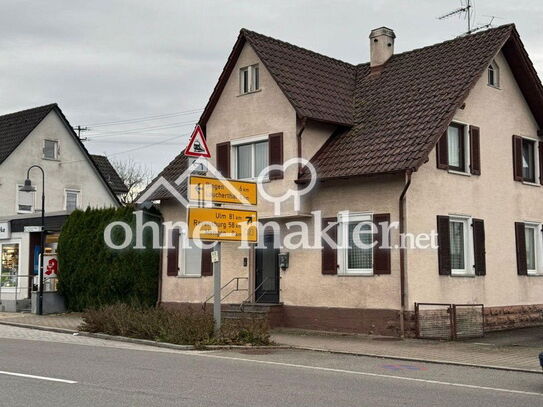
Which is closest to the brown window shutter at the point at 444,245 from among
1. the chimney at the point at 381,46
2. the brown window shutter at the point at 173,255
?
the chimney at the point at 381,46

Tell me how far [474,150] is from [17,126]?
2879 cm

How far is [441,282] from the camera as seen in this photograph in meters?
20.1

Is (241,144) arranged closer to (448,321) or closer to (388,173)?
(388,173)

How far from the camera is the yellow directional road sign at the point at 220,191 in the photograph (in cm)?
1723

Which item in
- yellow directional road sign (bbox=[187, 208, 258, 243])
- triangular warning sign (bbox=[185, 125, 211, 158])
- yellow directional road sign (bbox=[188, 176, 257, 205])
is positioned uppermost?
triangular warning sign (bbox=[185, 125, 211, 158])

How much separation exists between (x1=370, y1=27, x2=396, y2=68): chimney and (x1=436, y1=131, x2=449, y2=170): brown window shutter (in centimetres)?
496

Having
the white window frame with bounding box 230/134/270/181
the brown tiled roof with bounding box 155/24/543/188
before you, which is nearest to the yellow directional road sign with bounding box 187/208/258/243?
the brown tiled roof with bounding box 155/24/543/188

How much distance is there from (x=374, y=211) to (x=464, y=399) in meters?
10.0

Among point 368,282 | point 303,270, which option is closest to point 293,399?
point 368,282

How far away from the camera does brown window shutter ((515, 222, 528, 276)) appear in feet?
75.8

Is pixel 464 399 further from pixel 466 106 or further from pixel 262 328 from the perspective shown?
pixel 466 106

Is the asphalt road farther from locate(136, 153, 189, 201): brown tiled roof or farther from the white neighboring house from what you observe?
the white neighboring house

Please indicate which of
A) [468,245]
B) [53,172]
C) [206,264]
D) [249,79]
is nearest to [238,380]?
[468,245]

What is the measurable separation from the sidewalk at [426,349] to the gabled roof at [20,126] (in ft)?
83.7
